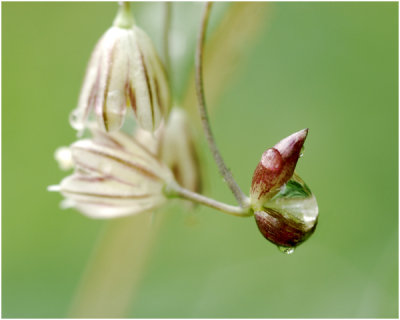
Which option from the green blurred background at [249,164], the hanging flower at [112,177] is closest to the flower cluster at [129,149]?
the hanging flower at [112,177]

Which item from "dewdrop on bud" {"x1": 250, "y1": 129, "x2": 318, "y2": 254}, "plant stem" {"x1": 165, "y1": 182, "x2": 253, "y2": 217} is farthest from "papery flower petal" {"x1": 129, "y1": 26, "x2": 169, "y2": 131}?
"dewdrop on bud" {"x1": 250, "y1": 129, "x2": 318, "y2": 254}

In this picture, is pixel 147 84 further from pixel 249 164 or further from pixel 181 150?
pixel 249 164

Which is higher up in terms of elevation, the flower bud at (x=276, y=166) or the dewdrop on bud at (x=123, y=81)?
the dewdrop on bud at (x=123, y=81)

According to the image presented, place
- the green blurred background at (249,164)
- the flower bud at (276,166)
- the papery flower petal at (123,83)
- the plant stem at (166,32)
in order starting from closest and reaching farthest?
the flower bud at (276,166), the papery flower petal at (123,83), the plant stem at (166,32), the green blurred background at (249,164)

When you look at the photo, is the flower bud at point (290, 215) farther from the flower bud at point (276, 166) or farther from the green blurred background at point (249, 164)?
the green blurred background at point (249, 164)

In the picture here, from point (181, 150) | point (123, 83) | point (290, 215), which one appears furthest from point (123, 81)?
point (290, 215)

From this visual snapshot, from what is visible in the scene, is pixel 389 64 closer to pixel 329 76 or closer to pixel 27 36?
pixel 329 76
